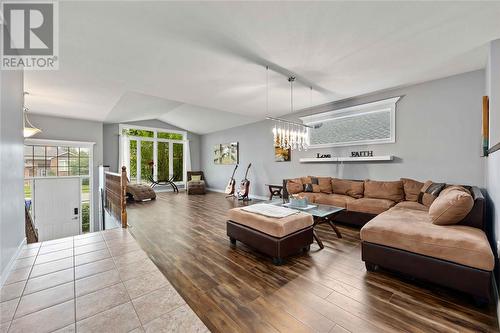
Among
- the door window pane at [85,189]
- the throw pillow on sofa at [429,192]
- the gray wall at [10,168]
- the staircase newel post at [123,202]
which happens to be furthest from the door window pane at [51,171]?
the throw pillow on sofa at [429,192]

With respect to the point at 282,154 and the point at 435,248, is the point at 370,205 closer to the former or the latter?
the point at 435,248

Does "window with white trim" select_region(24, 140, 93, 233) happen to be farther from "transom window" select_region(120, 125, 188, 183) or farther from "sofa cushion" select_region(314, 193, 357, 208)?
"sofa cushion" select_region(314, 193, 357, 208)

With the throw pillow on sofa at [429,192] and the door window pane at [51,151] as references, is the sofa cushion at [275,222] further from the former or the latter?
the door window pane at [51,151]

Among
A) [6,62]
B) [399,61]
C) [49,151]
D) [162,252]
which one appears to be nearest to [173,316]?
[162,252]

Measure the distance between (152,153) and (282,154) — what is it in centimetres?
606

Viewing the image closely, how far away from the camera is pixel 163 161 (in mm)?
9492

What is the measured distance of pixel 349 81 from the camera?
12.3 ft

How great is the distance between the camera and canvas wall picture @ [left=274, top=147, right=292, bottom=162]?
249 inches

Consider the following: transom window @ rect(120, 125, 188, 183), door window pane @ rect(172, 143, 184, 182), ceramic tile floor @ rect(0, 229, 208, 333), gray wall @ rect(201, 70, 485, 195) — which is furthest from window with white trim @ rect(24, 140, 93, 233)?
gray wall @ rect(201, 70, 485, 195)

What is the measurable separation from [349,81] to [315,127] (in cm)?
184

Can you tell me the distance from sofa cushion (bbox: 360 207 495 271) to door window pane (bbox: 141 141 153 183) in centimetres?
881

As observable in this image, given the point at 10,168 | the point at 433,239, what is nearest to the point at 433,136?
the point at 433,239

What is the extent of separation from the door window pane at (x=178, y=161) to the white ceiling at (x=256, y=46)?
18.0 ft

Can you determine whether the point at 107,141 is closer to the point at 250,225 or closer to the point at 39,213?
the point at 39,213
